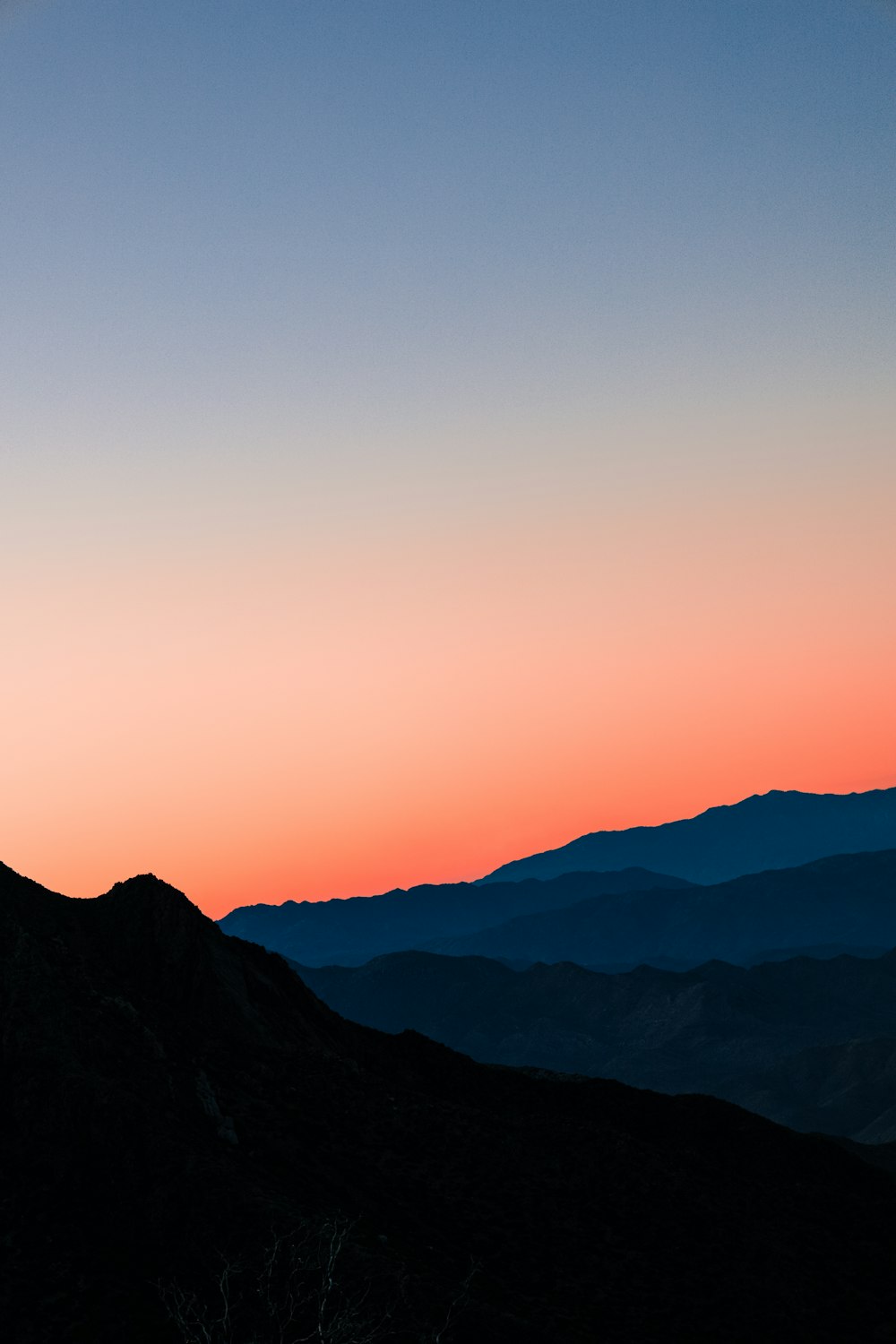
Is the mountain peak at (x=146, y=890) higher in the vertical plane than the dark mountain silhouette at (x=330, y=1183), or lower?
higher

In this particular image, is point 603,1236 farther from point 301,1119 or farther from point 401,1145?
point 301,1119

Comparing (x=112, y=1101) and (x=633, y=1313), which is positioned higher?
(x=112, y=1101)

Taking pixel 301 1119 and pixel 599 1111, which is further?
pixel 599 1111

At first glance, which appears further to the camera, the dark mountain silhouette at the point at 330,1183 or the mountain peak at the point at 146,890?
the mountain peak at the point at 146,890

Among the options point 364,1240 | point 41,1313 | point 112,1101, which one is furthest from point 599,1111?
point 41,1313

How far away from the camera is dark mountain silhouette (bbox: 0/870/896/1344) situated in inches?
1526

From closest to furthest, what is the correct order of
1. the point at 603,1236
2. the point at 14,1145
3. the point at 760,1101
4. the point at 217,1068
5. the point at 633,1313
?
1. the point at 14,1145
2. the point at 633,1313
3. the point at 603,1236
4. the point at 217,1068
5. the point at 760,1101

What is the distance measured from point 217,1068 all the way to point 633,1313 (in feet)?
66.3

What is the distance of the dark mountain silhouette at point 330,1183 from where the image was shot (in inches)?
1526

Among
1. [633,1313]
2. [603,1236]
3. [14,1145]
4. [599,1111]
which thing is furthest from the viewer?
[599,1111]

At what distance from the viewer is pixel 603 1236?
164 feet

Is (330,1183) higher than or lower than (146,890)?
lower

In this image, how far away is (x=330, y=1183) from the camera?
156 feet

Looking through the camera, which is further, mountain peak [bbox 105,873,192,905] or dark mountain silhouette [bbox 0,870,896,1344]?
mountain peak [bbox 105,873,192,905]
